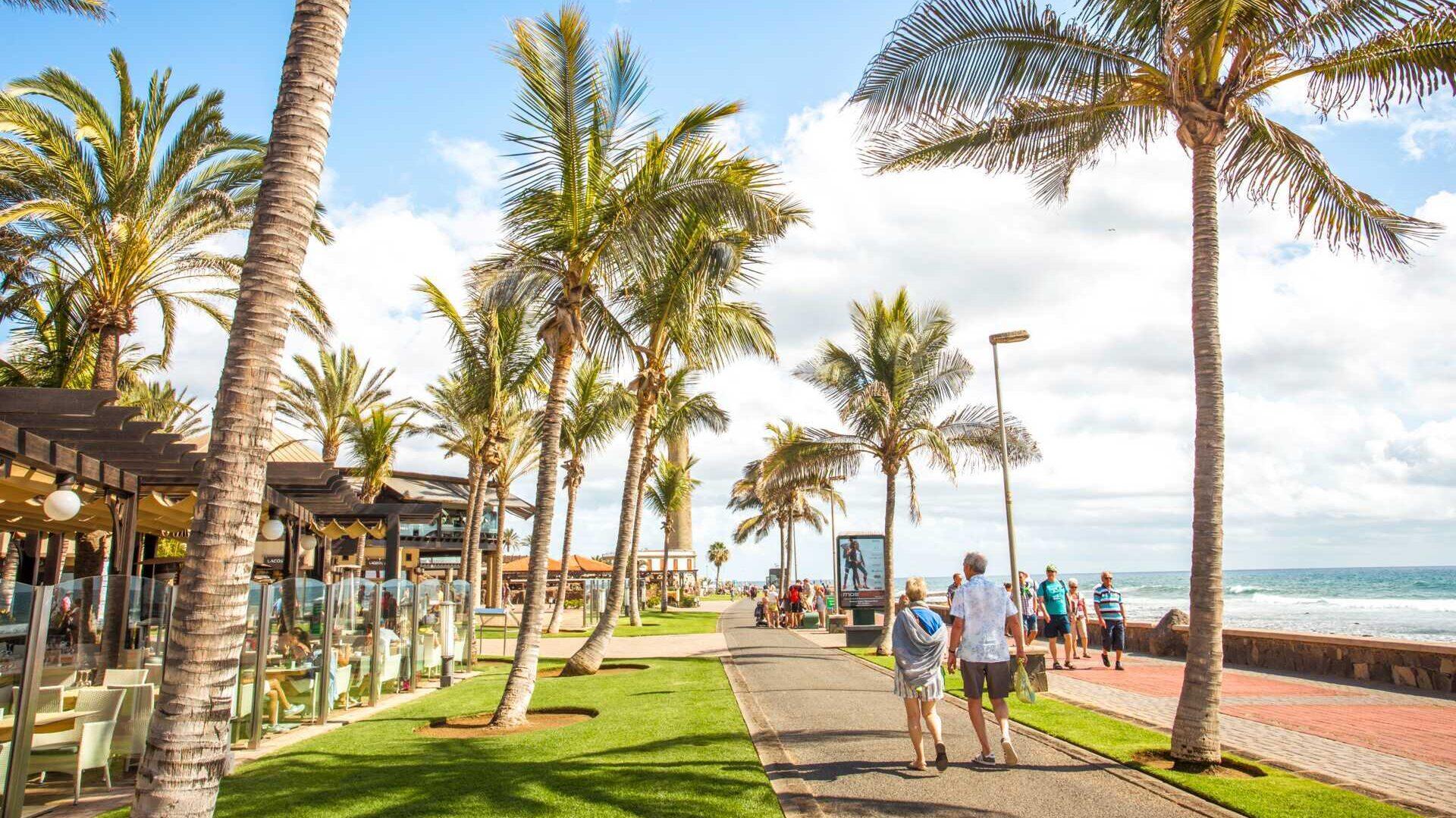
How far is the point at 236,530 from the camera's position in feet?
12.3

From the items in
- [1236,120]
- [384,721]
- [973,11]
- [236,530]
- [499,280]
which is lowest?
[384,721]

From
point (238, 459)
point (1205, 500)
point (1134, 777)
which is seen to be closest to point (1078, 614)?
point (1205, 500)

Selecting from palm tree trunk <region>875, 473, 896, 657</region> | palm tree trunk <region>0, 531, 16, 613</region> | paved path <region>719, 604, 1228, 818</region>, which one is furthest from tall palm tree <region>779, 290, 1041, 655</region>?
palm tree trunk <region>0, 531, 16, 613</region>

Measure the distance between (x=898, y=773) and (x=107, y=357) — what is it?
1193 centimetres

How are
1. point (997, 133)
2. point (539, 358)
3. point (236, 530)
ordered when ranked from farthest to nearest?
point (539, 358)
point (997, 133)
point (236, 530)

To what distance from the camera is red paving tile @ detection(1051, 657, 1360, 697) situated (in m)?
11.7

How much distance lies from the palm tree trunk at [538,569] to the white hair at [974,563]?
15.1ft

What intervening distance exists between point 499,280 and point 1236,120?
8.33m

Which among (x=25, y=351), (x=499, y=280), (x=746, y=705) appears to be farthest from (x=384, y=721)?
(x=25, y=351)

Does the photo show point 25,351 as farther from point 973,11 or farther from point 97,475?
point 973,11

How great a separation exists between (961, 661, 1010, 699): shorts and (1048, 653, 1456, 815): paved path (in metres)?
2.26

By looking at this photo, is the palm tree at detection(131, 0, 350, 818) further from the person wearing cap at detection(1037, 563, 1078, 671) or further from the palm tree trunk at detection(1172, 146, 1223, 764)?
the person wearing cap at detection(1037, 563, 1078, 671)

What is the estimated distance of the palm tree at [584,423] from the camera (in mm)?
27953

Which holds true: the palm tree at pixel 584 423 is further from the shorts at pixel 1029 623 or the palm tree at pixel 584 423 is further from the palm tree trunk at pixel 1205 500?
the palm tree trunk at pixel 1205 500
